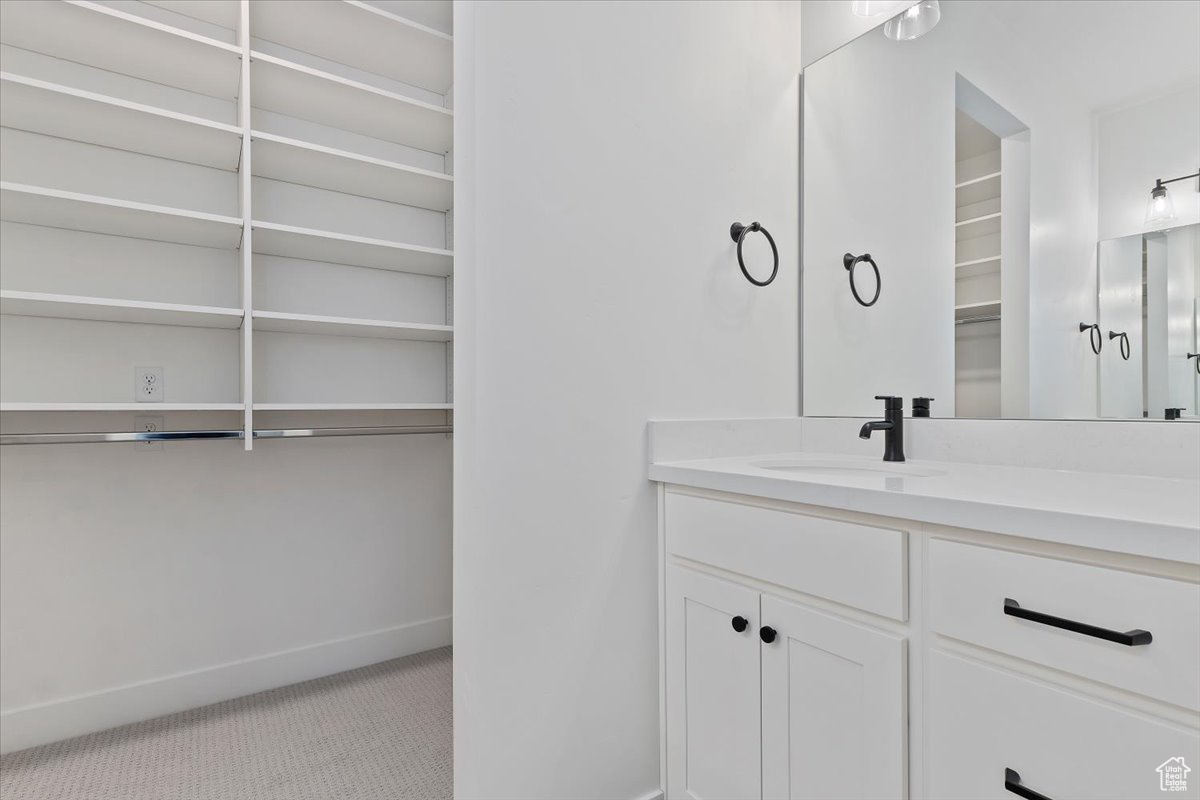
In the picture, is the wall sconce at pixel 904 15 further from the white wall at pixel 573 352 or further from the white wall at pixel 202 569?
the white wall at pixel 202 569

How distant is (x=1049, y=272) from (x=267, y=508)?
2.45 metres

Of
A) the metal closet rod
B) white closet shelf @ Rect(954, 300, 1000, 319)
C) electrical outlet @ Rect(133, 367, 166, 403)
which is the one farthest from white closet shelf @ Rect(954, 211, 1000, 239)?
electrical outlet @ Rect(133, 367, 166, 403)

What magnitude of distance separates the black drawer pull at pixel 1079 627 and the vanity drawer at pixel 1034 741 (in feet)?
0.28

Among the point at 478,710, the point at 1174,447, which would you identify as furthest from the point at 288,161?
the point at 1174,447

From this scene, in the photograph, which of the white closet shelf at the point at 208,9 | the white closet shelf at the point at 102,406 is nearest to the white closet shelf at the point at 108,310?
the white closet shelf at the point at 102,406

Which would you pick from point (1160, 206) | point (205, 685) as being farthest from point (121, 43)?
point (1160, 206)

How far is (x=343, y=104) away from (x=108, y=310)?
3.32ft

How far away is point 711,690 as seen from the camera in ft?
3.88

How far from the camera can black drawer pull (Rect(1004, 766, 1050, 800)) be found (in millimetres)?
725

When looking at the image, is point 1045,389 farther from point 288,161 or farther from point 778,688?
point 288,161

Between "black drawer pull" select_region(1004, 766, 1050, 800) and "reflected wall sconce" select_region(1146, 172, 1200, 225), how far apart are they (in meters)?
1.07

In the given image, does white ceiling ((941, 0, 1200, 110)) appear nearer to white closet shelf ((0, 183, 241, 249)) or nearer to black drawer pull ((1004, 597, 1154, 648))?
black drawer pull ((1004, 597, 1154, 648))

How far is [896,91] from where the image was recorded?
159cm

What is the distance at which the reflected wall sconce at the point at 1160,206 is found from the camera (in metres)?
1.11
